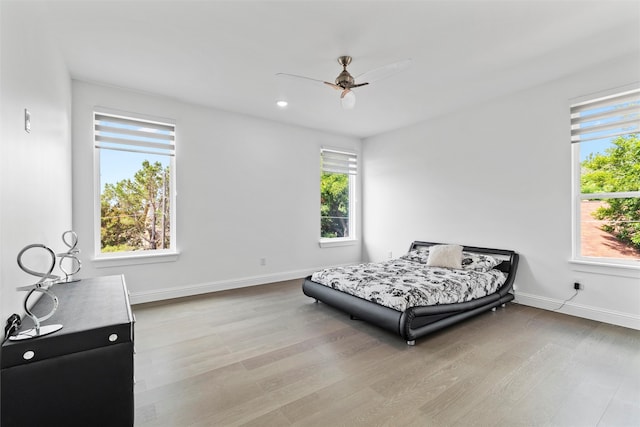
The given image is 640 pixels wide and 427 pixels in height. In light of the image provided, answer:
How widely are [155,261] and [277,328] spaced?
6.62 ft

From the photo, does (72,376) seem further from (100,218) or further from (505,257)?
(505,257)

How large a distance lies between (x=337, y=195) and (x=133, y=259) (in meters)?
3.62

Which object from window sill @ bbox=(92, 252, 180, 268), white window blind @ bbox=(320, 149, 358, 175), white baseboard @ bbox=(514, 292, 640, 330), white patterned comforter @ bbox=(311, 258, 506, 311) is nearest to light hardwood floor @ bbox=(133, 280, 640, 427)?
white baseboard @ bbox=(514, 292, 640, 330)

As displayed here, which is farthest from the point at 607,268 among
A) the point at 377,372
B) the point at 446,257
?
the point at 377,372

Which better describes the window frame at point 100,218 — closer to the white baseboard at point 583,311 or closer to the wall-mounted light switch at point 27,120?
the wall-mounted light switch at point 27,120

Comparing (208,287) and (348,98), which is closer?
(348,98)

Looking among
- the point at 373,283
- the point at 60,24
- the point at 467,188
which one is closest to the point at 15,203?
the point at 60,24

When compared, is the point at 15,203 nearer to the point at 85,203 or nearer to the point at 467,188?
the point at 85,203

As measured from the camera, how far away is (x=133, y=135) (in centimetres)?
379

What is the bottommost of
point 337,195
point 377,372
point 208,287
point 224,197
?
point 377,372

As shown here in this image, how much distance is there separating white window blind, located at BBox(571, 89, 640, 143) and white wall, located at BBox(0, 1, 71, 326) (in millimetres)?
4821

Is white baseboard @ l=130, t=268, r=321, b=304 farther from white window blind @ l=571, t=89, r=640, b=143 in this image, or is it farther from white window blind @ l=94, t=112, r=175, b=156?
white window blind @ l=571, t=89, r=640, b=143

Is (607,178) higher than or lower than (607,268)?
higher

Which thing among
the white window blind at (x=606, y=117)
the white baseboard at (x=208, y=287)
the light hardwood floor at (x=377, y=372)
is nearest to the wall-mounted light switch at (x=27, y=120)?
the light hardwood floor at (x=377, y=372)
